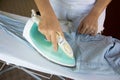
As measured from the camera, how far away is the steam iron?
99 centimetres

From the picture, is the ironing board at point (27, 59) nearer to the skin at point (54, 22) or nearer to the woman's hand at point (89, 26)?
the skin at point (54, 22)

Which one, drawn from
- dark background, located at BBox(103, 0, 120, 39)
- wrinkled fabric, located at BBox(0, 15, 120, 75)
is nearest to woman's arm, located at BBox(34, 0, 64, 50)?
wrinkled fabric, located at BBox(0, 15, 120, 75)

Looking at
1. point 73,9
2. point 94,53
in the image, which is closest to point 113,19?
point 73,9

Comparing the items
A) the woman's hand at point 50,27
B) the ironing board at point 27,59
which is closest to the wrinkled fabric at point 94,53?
the ironing board at point 27,59

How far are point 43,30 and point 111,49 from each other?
1.01 ft

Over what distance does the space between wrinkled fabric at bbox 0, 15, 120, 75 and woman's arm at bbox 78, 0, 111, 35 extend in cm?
4

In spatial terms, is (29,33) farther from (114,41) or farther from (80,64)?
(114,41)

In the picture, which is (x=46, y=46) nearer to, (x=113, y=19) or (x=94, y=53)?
(x=94, y=53)

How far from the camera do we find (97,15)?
1.20 meters

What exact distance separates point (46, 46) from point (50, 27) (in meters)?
0.12

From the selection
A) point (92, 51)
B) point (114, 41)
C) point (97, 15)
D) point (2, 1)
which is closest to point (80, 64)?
point (92, 51)

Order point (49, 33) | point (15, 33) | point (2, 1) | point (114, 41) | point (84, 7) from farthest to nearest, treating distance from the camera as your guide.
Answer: point (2, 1) < point (84, 7) < point (15, 33) < point (114, 41) < point (49, 33)

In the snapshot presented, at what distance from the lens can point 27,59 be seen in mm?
1027

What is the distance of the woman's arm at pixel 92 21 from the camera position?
1.16m
